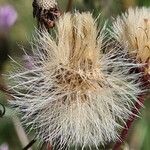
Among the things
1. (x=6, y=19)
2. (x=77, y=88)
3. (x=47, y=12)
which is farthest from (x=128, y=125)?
(x=6, y=19)

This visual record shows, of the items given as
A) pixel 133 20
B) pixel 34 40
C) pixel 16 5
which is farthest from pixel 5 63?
pixel 16 5

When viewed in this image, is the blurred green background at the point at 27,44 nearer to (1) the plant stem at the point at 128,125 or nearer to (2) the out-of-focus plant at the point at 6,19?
(2) the out-of-focus plant at the point at 6,19

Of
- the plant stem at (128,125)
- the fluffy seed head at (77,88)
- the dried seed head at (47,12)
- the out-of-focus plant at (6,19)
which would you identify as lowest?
the plant stem at (128,125)

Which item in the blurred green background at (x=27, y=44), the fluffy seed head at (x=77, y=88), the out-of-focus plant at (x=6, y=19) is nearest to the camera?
the fluffy seed head at (x=77, y=88)

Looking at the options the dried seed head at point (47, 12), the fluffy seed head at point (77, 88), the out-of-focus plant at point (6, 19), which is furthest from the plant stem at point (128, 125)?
the out-of-focus plant at point (6, 19)

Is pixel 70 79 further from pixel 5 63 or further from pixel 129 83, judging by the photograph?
pixel 5 63
